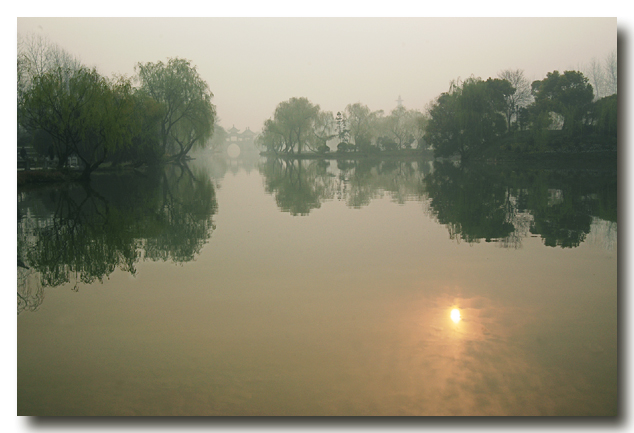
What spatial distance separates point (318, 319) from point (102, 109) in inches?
868

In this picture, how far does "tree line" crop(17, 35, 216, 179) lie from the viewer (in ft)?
71.8

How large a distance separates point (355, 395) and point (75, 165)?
3237 centimetres

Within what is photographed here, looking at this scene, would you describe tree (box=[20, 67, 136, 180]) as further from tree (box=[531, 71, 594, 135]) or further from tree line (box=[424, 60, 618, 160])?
tree (box=[531, 71, 594, 135])

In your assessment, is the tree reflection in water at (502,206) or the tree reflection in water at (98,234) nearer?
the tree reflection in water at (98,234)

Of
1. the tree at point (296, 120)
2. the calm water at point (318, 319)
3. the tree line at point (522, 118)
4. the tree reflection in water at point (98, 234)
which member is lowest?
the calm water at point (318, 319)

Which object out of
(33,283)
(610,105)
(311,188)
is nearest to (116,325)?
(33,283)

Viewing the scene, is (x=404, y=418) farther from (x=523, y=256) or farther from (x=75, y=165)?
(x=75, y=165)

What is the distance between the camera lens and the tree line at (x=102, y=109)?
71.8 ft

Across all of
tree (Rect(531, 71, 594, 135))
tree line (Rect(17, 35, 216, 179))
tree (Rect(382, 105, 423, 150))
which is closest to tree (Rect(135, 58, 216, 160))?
tree line (Rect(17, 35, 216, 179))

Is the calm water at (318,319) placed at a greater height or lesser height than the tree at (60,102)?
lesser

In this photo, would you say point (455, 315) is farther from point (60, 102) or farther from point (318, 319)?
point (60, 102)

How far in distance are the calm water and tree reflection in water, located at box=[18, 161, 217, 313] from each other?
57 millimetres

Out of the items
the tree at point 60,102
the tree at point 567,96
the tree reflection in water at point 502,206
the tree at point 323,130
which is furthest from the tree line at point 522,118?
the tree at point 60,102

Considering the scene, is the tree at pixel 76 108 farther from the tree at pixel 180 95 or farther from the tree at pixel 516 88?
the tree at pixel 516 88
